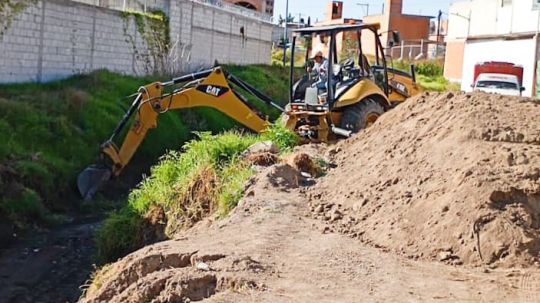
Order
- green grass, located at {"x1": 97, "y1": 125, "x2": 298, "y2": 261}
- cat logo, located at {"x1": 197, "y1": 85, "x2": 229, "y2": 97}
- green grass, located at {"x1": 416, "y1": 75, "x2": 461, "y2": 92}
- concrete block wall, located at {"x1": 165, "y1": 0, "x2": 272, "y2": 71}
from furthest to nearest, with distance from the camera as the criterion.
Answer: green grass, located at {"x1": 416, "y1": 75, "x2": 461, "y2": 92}, concrete block wall, located at {"x1": 165, "y1": 0, "x2": 272, "y2": 71}, cat logo, located at {"x1": 197, "y1": 85, "x2": 229, "y2": 97}, green grass, located at {"x1": 97, "y1": 125, "x2": 298, "y2": 261}

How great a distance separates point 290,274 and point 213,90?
854cm

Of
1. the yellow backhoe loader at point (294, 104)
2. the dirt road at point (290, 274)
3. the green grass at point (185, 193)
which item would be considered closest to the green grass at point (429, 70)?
the yellow backhoe loader at point (294, 104)

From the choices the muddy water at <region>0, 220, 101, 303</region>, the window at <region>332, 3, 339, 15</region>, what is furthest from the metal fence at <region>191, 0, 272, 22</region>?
the window at <region>332, 3, 339, 15</region>

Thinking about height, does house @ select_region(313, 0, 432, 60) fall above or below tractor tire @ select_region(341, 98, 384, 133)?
above

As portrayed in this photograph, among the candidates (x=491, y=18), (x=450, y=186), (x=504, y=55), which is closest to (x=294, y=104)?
(x=450, y=186)

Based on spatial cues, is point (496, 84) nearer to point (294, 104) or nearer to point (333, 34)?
point (333, 34)

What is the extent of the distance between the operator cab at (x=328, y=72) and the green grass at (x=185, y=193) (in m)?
2.37

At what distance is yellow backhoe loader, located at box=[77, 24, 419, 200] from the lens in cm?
1523

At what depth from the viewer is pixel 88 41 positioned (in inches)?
882

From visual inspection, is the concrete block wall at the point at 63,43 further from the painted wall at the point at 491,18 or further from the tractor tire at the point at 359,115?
the painted wall at the point at 491,18

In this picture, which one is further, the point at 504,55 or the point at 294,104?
the point at 504,55

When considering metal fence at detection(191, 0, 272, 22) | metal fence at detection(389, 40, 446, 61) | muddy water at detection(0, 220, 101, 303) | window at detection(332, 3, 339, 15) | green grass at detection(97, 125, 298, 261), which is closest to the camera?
muddy water at detection(0, 220, 101, 303)

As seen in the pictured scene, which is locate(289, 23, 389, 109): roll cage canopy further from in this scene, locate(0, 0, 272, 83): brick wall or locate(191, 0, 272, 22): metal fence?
locate(191, 0, 272, 22): metal fence

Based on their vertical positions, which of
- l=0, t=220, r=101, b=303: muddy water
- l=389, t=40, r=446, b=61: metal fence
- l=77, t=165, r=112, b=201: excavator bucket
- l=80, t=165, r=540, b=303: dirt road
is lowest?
l=0, t=220, r=101, b=303: muddy water
